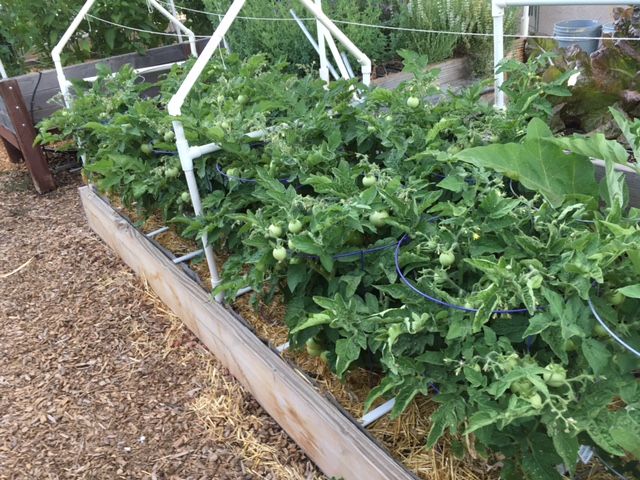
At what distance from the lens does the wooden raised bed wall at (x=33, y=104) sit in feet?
14.3

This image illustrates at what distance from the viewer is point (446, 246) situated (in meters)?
1.55

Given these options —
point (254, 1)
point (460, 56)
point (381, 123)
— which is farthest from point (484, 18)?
point (381, 123)

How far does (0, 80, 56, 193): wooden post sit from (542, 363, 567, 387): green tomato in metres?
4.24

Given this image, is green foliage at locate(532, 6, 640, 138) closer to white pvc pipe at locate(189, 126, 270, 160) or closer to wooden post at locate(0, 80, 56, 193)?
white pvc pipe at locate(189, 126, 270, 160)

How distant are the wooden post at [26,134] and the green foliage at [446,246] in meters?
2.08

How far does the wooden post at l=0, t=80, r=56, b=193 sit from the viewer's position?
169 inches

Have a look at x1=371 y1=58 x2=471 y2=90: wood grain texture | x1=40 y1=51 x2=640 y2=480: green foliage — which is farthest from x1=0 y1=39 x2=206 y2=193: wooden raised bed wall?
x1=40 y1=51 x2=640 y2=480: green foliage

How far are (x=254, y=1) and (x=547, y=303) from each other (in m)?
5.09

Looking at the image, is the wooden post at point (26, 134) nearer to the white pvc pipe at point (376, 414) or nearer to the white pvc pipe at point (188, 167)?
the white pvc pipe at point (188, 167)

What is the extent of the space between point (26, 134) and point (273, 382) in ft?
11.2

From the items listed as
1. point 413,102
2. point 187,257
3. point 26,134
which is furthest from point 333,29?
point 26,134

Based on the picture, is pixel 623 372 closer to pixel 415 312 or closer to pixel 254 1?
pixel 415 312

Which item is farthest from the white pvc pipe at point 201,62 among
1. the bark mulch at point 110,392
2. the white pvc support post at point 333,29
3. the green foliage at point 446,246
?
the bark mulch at point 110,392

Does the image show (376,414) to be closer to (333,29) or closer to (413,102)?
(413,102)
